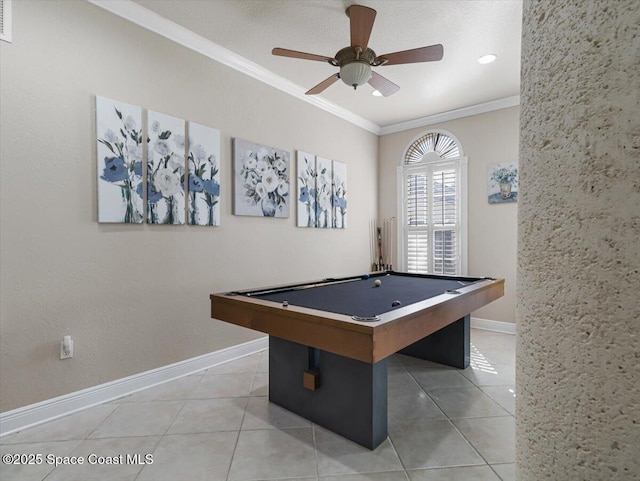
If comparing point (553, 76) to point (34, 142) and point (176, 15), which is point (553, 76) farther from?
point (176, 15)

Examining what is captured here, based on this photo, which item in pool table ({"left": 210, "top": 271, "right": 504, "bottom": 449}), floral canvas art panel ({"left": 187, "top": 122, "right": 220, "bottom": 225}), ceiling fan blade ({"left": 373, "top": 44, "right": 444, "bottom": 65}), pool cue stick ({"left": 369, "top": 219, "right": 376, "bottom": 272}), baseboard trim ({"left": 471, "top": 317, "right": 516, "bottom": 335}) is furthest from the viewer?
pool cue stick ({"left": 369, "top": 219, "right": 376, "bottom": 272})

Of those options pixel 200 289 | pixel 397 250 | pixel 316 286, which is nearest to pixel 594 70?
pixel 316 286

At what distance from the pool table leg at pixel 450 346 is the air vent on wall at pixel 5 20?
3.73 m

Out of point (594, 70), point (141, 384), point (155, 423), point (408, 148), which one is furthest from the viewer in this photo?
point (408, 148)

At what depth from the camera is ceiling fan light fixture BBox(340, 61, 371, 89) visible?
2459 mm

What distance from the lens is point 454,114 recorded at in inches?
183

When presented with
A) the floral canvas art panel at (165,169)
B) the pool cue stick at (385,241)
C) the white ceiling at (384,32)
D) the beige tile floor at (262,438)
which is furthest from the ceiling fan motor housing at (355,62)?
the pool cue stick at (385,241)

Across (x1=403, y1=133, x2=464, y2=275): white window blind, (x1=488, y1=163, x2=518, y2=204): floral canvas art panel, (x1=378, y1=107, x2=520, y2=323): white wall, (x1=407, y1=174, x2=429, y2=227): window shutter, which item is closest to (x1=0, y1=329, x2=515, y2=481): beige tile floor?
(x1=378, y1=107, x2=520, y2=323): white wall

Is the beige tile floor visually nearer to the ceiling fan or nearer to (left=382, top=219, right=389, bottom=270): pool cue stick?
the ceiling fan

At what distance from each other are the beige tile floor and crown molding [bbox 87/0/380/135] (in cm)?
279

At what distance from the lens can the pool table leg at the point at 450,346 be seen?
117 inches

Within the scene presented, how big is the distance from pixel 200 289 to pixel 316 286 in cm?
103

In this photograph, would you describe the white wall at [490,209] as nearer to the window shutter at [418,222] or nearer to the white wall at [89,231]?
the window shutter at [418,222]

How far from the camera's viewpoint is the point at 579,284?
1.29 ft
